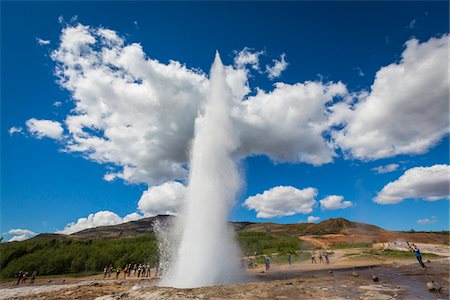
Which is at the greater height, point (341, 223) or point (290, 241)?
point (341, 223)

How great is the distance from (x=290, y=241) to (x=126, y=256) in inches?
1279

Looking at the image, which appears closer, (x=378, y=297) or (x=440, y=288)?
(x=378, y=297)

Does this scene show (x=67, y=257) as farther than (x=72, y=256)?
No

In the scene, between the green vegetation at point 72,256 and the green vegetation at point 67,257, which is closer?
the green vegetation at point 72,256

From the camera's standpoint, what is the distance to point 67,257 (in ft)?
170

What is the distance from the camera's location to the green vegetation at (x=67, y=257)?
49.0 metres

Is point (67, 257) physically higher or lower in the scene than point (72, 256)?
lower

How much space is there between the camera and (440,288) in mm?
12852

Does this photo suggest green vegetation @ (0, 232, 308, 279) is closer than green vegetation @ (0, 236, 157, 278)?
Yes

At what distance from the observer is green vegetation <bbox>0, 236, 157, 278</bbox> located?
161 feet

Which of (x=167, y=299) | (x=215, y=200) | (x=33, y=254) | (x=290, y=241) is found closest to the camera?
(x=167, y=299)

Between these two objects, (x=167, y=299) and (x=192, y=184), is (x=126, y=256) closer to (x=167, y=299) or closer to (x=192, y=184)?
(x=192, y=184)

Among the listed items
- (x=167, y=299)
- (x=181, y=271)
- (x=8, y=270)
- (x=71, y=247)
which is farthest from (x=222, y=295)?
(x=71, y=247)

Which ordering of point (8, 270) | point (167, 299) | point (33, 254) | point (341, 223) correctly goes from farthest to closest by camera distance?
point (341, 223), point (33, 254), point (8, 270), point (167, 299)
